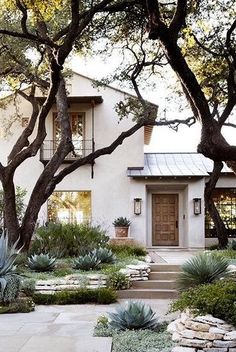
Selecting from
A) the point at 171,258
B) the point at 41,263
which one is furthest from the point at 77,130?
the point at 41,263

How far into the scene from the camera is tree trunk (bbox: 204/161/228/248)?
A: 59.2ft

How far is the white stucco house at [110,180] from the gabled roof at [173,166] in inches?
1.6

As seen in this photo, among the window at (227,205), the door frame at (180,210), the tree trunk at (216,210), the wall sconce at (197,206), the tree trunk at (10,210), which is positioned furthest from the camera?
the window at (227,205)

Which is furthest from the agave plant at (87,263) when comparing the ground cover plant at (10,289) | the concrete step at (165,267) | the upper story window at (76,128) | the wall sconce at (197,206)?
the upper story window at (76,128)

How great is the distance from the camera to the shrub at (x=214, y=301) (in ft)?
20.3

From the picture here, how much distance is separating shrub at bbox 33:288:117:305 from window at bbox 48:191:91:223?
35.1 ft

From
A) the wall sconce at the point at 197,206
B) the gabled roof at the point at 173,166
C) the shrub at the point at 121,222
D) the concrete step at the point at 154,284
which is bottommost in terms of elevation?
the concrete step at the point at 154,284

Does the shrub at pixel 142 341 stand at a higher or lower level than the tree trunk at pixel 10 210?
lower

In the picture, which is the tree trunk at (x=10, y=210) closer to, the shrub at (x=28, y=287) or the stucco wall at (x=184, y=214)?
Result: the shrub at (x=28, y=287)

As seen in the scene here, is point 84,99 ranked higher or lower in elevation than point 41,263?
higher

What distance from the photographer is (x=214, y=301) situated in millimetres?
6340

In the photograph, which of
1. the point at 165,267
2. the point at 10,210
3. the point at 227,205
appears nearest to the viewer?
the point at 165,267

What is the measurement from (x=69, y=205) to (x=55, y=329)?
13423 mm

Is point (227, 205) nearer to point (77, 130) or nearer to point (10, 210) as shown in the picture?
point (77, 130)
